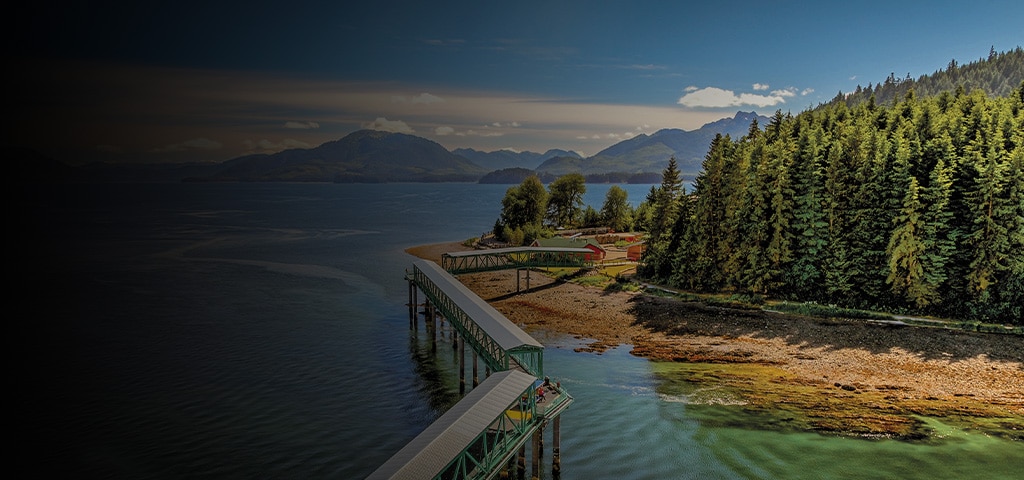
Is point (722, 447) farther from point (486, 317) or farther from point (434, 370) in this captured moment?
point (434, 370)

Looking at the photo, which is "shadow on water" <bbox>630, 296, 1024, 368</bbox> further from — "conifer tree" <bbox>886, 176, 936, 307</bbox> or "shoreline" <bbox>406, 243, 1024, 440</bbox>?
"conifer tree" <bbox>886, 176, 936, 307</bbox>

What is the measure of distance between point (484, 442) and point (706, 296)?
147 ft

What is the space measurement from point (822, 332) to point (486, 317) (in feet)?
94.3

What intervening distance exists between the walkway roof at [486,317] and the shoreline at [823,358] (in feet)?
31.0

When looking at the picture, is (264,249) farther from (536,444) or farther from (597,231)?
(536,444)

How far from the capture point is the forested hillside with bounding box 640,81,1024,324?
49625mm

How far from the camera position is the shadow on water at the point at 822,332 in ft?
143

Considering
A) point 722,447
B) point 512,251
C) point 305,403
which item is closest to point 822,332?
point 722,447

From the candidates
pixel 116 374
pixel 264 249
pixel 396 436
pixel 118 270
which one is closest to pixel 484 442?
pixel 396 436

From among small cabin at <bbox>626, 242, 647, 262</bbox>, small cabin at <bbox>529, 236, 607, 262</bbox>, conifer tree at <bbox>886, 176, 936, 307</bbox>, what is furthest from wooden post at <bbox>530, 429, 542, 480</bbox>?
small cabin at <bbox>626, 242, 647, 262</bbox>

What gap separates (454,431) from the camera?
842 inches

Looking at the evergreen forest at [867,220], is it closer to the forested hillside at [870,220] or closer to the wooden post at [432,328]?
the forested hillside at [870,220]

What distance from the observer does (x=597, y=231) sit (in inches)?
4759

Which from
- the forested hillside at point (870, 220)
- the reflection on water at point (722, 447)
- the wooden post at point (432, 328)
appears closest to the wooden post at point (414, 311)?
the wooden post at point (432, 328)
